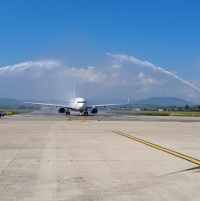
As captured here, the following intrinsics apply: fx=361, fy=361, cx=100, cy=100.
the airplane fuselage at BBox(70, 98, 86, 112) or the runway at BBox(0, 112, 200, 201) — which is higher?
the airplane fuselage at BBox(70, 98, 86, 112)

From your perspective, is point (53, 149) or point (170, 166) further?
point (53, 149)

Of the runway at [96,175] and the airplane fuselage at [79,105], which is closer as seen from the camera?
the runway at [96,175]

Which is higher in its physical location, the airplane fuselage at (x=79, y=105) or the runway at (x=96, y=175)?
the airplane fuselage at (x=79, y=105)

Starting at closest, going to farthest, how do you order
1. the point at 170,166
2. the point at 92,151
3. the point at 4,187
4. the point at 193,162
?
the point at 4,187 → the point at 170,166 → the point at 193,162 → the point at 92,151

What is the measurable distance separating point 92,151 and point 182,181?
6772 millimetres

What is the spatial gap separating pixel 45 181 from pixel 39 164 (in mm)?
2842

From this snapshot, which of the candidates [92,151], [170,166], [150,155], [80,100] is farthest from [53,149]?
[80,100]

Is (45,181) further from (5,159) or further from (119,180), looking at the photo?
(5,159)

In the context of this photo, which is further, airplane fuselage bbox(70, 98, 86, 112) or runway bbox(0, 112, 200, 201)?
airplane fuselage bbox(70, 98, 86, 112)

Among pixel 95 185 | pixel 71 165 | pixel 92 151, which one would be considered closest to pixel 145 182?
pixel 95 185

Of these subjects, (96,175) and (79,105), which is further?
(79,105)

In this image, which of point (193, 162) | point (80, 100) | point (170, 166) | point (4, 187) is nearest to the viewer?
point (4, 187)

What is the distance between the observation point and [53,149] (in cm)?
1634

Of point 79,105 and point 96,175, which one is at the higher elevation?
point 79,105
